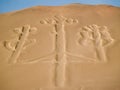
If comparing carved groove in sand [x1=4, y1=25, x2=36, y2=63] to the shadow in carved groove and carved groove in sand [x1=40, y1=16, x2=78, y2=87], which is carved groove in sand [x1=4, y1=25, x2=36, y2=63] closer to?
the shadow in carved groove

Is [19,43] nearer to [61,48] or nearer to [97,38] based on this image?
[61,48]

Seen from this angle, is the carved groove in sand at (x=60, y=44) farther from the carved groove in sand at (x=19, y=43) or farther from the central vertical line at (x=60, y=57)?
the carved groove in sand at (x=19, y=43)

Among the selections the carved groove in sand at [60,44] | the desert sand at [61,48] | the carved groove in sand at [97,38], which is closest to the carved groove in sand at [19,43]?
the desert sand at [61,48]

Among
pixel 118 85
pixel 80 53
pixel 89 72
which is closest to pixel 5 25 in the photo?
pixel 80 53

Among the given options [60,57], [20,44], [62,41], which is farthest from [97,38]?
[20,44]

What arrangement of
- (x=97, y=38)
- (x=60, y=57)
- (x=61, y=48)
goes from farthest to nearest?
(x=97, y=38) < (x=61, y=48) < (x=60, y=57)

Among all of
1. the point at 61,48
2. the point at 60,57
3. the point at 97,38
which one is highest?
the point at 97,38

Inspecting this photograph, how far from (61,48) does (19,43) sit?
329 mm

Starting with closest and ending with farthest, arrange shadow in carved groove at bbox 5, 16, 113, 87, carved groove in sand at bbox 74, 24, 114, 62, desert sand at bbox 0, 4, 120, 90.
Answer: desert sand at bbox 0, 4, 120, 90 < shadow in carved groove at bbox 5, 16, 113, 87 < carved groove in sand at bbox 74, 24, 114, 62

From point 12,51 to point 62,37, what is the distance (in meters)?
0.39

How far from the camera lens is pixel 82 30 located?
76.5 inches

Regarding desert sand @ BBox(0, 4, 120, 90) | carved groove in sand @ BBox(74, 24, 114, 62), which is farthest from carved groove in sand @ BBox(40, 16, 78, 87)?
carved groove in sand @ BBox(74, 24, 114, 62)

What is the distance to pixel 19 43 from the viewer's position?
5.93 feet

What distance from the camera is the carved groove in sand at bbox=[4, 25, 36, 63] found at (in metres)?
1.65
